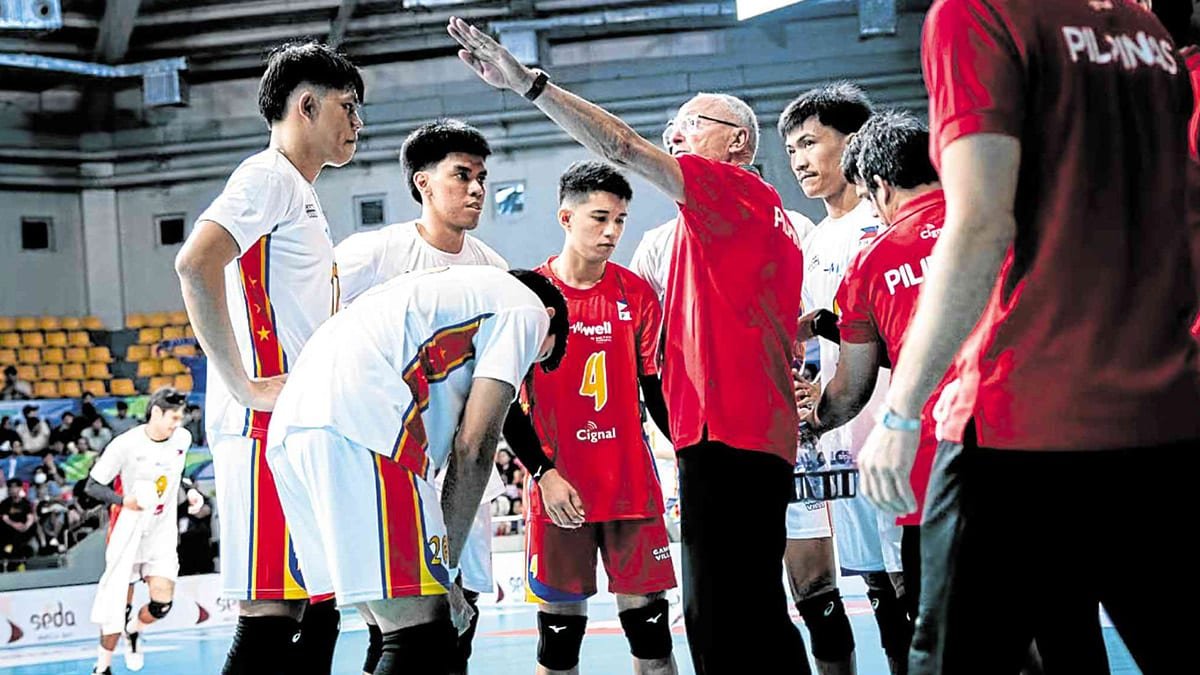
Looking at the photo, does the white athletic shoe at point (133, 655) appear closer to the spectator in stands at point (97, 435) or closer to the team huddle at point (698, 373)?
the team huddle at point (698, 373)

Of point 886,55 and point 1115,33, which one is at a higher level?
point 886,55

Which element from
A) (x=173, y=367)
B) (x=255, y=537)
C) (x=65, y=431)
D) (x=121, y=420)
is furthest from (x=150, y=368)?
(x=255, y=537)

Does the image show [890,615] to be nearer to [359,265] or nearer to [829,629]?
[829,629]

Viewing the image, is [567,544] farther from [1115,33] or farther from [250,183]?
[1115,33]

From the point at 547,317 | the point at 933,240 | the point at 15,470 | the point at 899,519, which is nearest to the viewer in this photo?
the point at 547,317

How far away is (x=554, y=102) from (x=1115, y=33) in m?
1.76

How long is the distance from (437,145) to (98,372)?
15554 millimetres

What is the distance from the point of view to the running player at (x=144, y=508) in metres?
9.77

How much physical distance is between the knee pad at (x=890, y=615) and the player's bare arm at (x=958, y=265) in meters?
2.88

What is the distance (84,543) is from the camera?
49.1 feet

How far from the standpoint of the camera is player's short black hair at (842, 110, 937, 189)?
3.63 meters

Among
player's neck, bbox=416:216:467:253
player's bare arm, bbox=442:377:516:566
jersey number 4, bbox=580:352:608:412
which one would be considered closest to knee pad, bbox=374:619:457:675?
player's bare arm, bbox=442:377:516:566

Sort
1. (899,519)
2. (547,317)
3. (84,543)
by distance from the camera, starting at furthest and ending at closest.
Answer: (84,543) < (899,519) < (547,317)

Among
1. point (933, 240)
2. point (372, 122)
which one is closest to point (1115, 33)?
point (933, 240)
